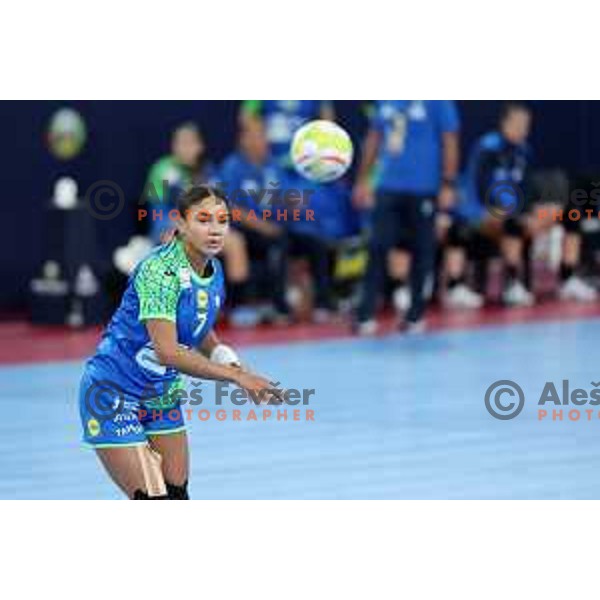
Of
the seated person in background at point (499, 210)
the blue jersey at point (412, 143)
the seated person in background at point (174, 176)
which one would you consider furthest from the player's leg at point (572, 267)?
the seated person in background at point (174, 176)

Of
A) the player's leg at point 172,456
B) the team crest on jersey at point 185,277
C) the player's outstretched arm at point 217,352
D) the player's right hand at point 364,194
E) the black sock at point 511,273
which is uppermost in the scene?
the team crest on jersey at point 185,277

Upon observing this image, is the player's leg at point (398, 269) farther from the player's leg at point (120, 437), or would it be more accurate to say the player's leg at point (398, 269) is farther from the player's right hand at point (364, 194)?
the player's leg at point (120, 437)

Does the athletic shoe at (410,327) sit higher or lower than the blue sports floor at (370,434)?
lower

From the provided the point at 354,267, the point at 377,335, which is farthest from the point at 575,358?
the point at 354,267

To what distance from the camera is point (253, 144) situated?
17.4 meters

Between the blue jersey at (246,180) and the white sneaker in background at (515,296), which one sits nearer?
the blue jersey at (246,180)

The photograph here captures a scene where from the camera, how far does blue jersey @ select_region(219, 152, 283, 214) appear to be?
1739cm

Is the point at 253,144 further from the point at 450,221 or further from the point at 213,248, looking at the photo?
the point at 213,248

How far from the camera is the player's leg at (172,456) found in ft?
26.9

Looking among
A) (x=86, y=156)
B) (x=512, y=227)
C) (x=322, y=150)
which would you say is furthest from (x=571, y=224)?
(x=322, y=150)

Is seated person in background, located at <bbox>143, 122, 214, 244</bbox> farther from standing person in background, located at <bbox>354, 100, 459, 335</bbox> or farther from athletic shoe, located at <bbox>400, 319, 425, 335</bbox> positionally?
athletic shoe, located at <bbox>400, 319, 425, 335</bbox>

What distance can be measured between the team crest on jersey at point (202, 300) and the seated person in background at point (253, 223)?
9276mm

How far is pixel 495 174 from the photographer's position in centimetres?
1905

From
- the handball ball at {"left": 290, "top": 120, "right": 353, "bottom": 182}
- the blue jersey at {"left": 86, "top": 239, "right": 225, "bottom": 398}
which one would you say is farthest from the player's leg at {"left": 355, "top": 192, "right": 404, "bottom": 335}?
the blue jersey at {"left": 86, "top": 239, "right": 225, "bottom": 398}
